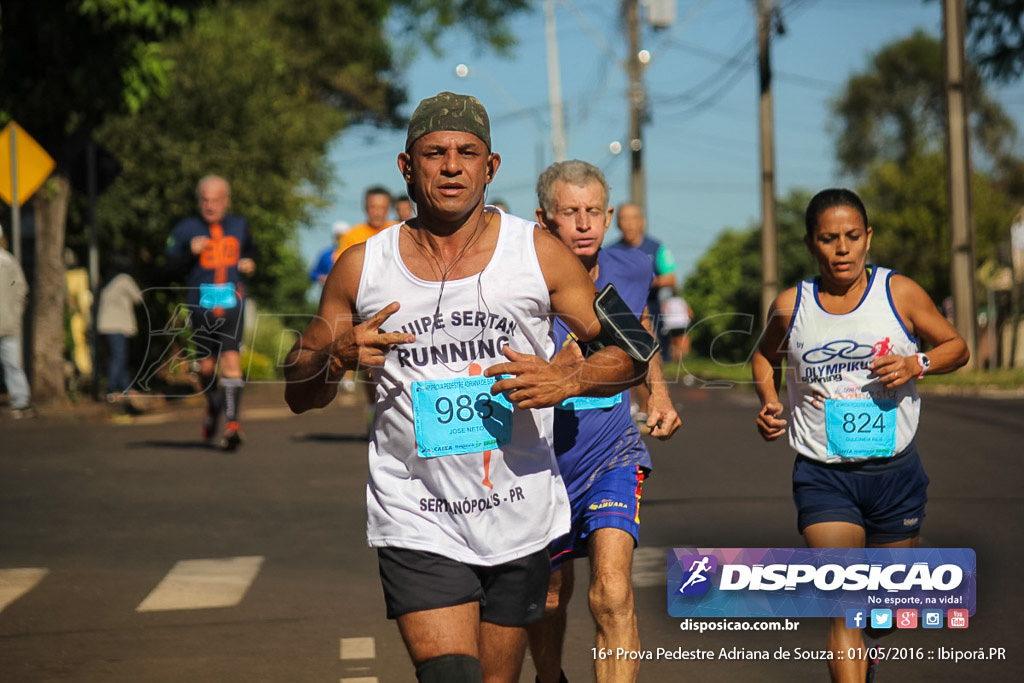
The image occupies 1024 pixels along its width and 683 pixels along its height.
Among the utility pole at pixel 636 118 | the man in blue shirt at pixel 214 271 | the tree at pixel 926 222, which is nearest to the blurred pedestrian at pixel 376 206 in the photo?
the man in blue shirt at pixel 214 271

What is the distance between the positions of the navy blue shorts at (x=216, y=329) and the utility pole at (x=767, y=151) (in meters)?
19.0

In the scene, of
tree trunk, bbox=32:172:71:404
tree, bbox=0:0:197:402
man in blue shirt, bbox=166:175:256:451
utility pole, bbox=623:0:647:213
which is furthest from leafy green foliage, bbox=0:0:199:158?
utility pole, bbox=623:0:647:213

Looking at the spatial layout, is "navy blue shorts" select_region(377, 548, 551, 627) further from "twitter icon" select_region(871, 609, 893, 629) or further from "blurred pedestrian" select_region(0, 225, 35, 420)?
"blurred pedestrian" select_region(0, 225, 35, 420)

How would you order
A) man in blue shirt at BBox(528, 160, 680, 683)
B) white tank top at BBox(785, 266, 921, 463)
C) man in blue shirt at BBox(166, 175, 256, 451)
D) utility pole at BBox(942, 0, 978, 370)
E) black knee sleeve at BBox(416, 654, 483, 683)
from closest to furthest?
black knee sleeve at BBox(416, 654, 483, 683) → man in blue shirt at BBox(528, 160, 680, 683) → white tank top at BBox(785, 266, 921, 463) → man in blue shirt at BBox(166, 175, 256, 451) → utility pole at BBox(942, 0, 978, 370)

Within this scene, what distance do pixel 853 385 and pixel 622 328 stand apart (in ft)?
5.20

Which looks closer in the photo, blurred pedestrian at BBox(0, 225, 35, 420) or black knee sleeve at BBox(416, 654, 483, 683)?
black knee sleeve at BBox(416, 654, 483, 683)

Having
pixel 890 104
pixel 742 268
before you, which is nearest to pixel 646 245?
pixel 890 104

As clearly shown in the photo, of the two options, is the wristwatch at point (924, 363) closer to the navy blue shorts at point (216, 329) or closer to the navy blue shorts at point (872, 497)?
the navy blue shorts at point (872, 497)

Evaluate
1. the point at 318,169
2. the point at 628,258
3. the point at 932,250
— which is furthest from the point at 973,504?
the point at 932,250

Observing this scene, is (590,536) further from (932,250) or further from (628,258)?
(932,250)

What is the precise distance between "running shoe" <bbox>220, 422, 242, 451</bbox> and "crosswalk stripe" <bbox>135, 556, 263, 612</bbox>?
15.9 ft

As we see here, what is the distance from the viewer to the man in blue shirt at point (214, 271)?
12.0 metres

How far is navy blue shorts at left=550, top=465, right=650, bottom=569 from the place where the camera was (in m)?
5.02

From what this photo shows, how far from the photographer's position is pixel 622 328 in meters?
3.93
